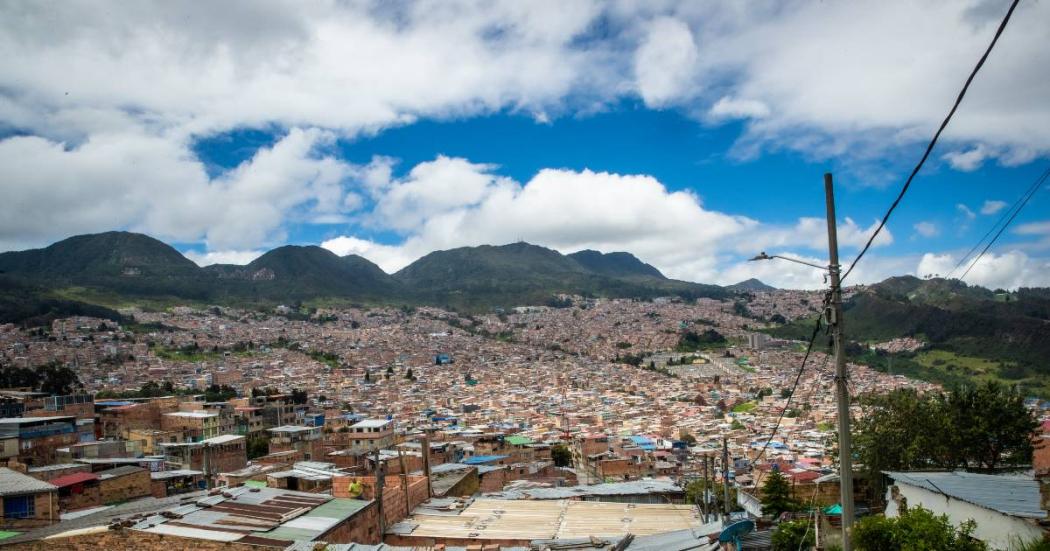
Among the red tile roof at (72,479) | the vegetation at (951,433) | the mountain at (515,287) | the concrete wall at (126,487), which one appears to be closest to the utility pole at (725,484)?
the vegetation at (951,433)

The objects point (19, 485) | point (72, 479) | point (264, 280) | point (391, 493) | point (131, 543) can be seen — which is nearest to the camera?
point (131, 543)

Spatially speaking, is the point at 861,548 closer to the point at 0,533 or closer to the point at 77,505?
the point at 0,533

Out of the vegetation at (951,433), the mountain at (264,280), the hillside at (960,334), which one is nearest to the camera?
the vegetation at (951,433)

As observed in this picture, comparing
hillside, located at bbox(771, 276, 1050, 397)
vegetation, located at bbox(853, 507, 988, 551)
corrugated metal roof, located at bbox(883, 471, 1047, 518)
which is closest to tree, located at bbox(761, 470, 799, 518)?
corrugated metal roof, located at bbox(883, 471, 1047, 518)

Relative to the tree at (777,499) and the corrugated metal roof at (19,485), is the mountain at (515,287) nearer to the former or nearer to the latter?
the tree at (777,499)

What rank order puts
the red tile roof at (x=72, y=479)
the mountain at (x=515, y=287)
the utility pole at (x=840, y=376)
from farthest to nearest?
the mountain at (x=515, y=287), the red tile roof at (x=72, y=479), the utility pole at (x=840, y=376)

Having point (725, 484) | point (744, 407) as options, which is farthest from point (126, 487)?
point (744, 407)

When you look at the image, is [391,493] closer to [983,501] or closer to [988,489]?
[983,501]
